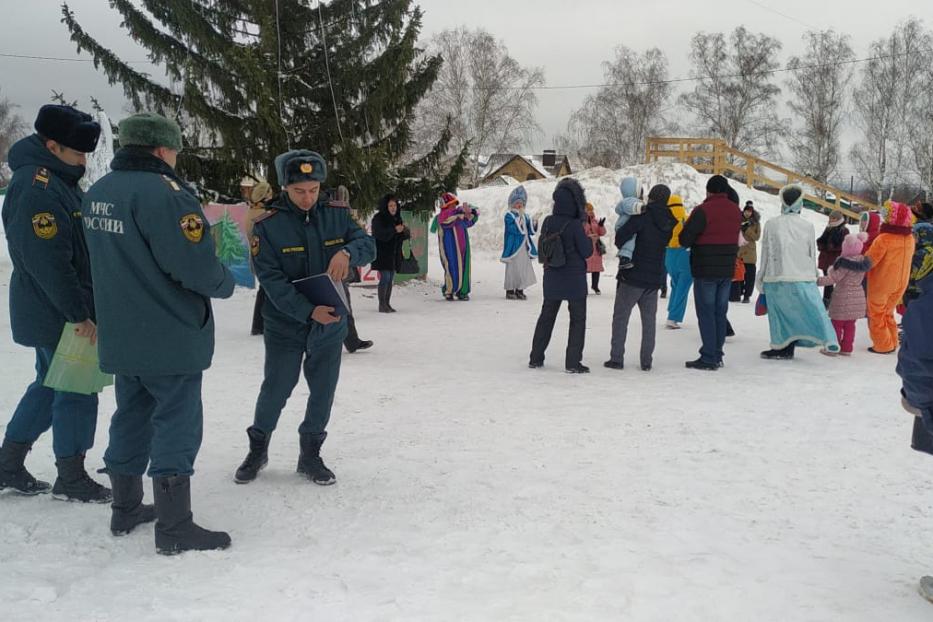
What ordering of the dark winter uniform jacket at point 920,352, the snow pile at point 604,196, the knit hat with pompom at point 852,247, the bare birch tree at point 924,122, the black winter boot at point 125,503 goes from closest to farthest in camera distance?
the dark winter uniform jacket at point 920,352, the black winter boot at point 125,503, the knit hat with pompom at point 852,247, the snow pile at point 604,196, the bare birch tree at point 924,122

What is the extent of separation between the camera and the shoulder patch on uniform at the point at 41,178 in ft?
11.4

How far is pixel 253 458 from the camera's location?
421 centimetres

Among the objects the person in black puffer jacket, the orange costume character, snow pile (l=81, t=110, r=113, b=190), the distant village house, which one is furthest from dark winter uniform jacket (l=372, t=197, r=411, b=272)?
the distant village house

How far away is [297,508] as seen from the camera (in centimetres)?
382

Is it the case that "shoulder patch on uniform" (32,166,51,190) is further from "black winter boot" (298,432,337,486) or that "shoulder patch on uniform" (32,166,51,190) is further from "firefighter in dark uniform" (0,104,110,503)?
"black winter boot" (298,432,337,486)

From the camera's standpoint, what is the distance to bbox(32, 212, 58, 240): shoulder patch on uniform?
3434mm

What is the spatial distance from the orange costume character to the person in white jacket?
85cm

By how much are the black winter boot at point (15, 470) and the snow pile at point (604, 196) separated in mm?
20888

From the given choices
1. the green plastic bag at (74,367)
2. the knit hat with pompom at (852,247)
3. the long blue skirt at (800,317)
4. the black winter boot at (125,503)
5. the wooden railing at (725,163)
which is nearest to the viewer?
the black winter boot at (125,503)

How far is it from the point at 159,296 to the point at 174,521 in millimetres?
967

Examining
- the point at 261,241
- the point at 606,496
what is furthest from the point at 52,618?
the point at 606,496

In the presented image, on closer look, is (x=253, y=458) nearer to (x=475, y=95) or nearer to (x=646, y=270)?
(x=646, y=270)

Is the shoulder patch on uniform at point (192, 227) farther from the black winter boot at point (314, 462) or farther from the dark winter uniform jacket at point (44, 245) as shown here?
the black winter boot at point (314, 462)

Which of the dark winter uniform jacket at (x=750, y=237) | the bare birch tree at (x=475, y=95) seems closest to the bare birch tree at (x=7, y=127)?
the bare birch tree at (x=475, y=95)
